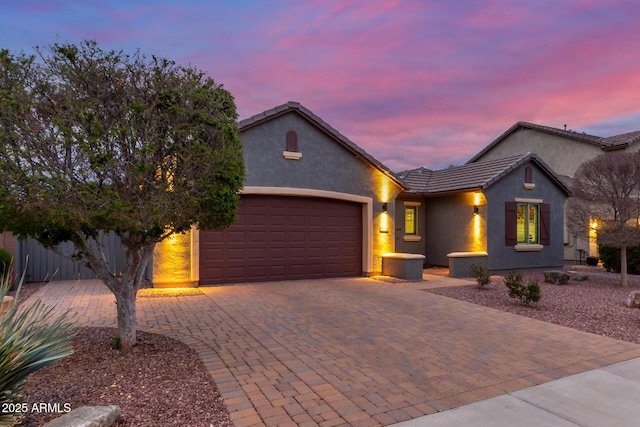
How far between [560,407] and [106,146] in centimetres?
542

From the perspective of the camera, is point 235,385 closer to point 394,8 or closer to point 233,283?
point 233,283

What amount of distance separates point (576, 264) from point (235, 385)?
21124 millimetres

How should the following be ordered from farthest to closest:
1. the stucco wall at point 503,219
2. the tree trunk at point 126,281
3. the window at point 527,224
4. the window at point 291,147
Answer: the window at point 527,224 < the stucco wall at point 503,219 < the window at point 291,147 < the tree trunk at point 126,281

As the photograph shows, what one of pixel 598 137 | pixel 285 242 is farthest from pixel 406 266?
pixel 598 137

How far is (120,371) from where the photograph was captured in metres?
4.29

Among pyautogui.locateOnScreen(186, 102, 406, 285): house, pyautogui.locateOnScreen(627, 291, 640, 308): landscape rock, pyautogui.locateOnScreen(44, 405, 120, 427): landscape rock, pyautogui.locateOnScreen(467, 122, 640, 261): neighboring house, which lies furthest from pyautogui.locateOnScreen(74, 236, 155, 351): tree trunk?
pyautogui.locateOnScreen(467, 122, 640, 261): neighboring house

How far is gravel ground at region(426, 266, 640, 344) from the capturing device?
6897mm

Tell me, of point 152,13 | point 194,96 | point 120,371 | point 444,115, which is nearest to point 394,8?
point 152,13

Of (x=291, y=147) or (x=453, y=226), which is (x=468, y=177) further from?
(x=291, y=147)

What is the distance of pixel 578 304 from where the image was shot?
28.8ft

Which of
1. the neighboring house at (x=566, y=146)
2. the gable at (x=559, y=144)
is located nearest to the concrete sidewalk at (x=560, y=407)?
the neighboring house at (x=566, y=146)

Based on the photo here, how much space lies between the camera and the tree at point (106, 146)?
3.78m

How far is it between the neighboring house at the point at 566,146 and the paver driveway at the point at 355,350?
1391cm

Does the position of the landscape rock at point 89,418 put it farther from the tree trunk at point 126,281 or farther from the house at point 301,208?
the house at point 301,208
